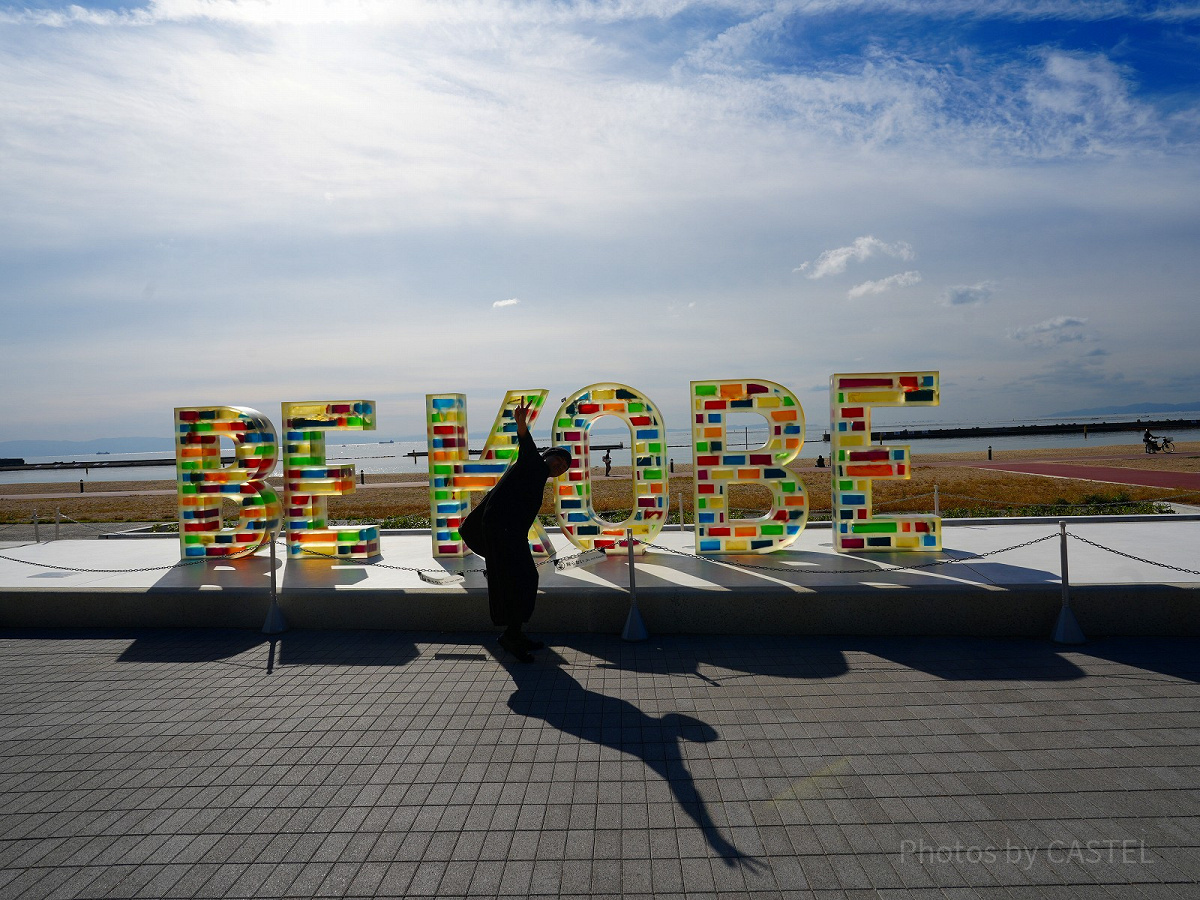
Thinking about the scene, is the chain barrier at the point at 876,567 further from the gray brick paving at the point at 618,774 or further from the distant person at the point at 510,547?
the distant person at the point at 510,547

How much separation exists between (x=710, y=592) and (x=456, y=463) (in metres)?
4.48

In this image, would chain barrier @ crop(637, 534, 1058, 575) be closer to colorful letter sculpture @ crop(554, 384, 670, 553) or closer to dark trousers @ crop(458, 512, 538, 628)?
colorful letter sculpture @ crop(554, 384, 670, 553)

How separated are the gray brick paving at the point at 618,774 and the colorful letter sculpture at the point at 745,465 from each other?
104 inches

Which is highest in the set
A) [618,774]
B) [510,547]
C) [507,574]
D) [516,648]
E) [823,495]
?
[510,547]

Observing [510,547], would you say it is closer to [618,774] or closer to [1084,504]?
[618,774]

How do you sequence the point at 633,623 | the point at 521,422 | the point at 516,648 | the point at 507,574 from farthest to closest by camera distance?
the point at 521,422
the point at 633,623
the point at 507,574
the point at 516,648

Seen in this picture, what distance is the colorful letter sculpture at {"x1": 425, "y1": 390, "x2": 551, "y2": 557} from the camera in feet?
34.5

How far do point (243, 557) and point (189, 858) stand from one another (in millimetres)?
7833

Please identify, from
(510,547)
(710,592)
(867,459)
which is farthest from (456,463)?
(867,459)

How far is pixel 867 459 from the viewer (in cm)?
988

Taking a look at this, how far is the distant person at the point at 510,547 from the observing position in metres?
7.48

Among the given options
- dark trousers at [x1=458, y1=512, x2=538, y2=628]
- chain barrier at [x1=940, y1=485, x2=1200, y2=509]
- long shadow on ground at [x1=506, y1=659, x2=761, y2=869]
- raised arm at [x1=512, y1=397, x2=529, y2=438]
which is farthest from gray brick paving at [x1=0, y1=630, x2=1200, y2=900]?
chain barrier at [x1=940, y1=485, x2=1200, y2=509]

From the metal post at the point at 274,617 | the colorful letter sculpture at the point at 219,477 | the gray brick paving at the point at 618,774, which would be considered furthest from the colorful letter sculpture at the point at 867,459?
the colorful letter sculpture at the point at 219,477

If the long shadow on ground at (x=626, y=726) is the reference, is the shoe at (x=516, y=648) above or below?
above
